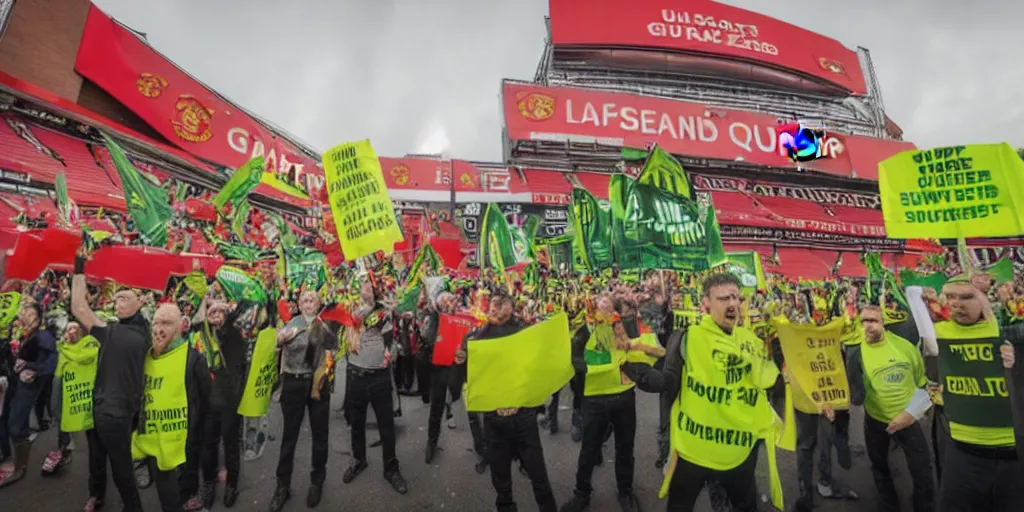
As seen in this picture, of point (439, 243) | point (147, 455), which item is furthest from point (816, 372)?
point (439, 243)

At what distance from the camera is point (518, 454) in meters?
3.78

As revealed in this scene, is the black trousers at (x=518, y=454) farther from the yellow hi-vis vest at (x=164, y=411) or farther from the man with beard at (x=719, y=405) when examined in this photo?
the yellow hi-vis vest at (x=164, y=411)

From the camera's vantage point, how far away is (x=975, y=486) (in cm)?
295

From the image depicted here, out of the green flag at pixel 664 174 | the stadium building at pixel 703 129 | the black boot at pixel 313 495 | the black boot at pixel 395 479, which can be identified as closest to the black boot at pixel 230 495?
the black boot at pixel 313 495

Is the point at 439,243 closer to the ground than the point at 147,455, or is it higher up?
higher up

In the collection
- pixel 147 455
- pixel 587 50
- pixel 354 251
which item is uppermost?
pixel 587 50

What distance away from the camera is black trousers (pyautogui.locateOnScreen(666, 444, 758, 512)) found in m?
2.94

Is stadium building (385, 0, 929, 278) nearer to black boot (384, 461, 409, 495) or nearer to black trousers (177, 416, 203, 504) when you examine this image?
black boot (384, 461, 409, 495)

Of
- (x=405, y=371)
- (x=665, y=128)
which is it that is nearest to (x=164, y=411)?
(x=405, y=371)

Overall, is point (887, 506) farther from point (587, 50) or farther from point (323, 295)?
point (587, 50)

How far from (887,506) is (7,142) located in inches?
598

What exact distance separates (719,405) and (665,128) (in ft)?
85.3

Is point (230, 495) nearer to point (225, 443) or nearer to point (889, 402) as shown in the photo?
point (225, 443)

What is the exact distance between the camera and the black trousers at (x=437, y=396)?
18.8ft
